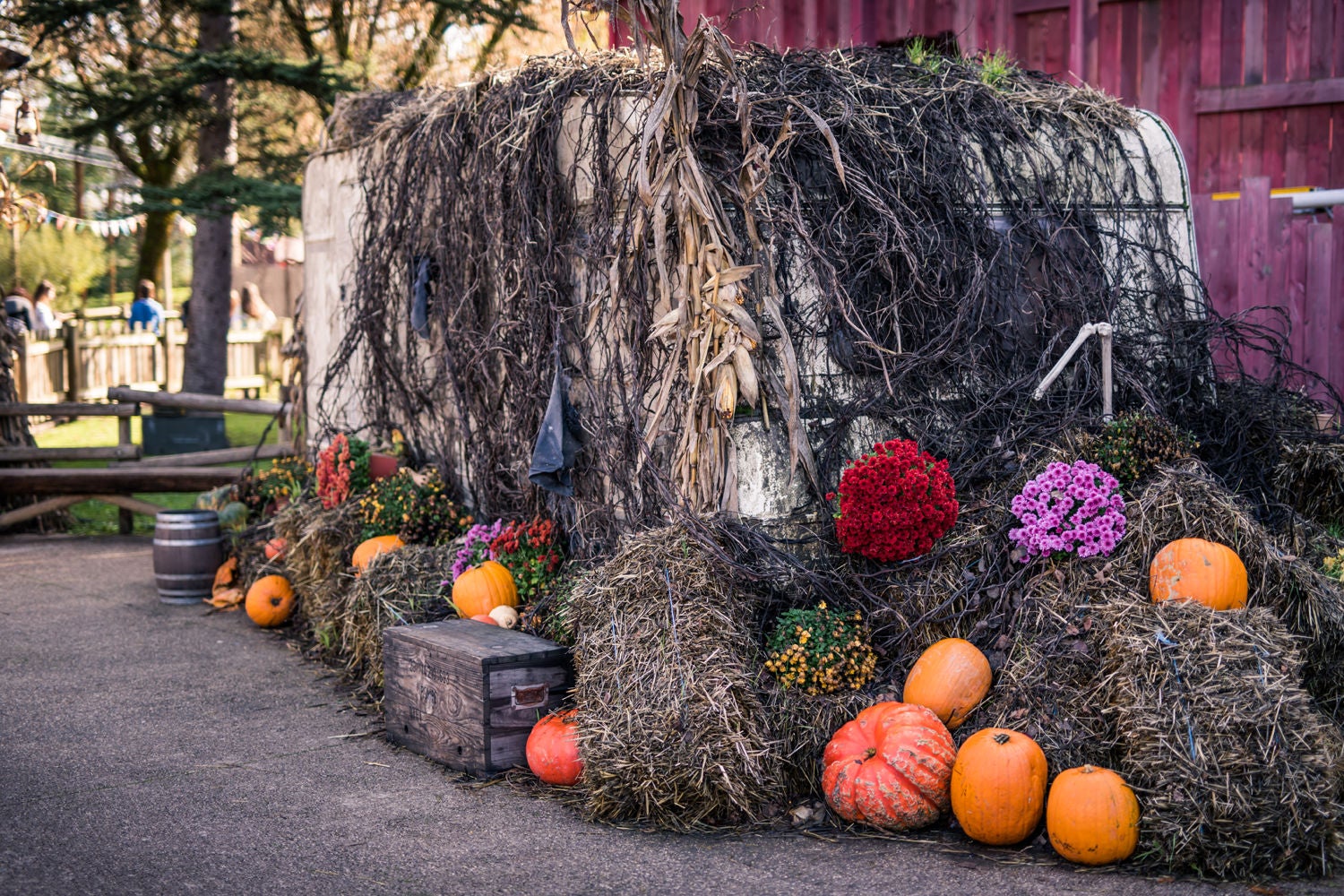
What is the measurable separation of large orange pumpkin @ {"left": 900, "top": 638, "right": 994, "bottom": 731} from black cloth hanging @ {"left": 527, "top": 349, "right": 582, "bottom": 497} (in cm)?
190

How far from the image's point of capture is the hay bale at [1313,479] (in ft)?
18.1

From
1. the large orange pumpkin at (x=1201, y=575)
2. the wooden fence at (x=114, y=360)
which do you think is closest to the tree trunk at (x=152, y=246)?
the wooden fence at (x=114, y=360)

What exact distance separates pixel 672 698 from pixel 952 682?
1.04 m

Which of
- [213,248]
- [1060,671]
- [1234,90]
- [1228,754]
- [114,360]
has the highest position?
[1234,90]

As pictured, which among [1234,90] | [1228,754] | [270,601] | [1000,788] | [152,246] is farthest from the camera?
[152,246]

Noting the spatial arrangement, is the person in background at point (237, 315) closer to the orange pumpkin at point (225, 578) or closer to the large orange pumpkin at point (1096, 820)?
the orange pumpkin at point (225, 578)

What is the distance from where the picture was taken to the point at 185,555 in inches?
303

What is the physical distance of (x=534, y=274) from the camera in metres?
5.89

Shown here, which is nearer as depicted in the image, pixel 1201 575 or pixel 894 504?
pixel 1201 575

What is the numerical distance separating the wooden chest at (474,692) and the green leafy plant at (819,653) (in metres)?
0.89

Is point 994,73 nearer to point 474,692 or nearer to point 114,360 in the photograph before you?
point 474,692

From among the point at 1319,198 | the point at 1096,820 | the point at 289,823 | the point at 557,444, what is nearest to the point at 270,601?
the point at 557,444

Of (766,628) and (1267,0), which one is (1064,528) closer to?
(766,628)

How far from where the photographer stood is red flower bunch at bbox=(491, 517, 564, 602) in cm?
575
